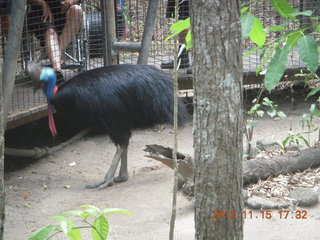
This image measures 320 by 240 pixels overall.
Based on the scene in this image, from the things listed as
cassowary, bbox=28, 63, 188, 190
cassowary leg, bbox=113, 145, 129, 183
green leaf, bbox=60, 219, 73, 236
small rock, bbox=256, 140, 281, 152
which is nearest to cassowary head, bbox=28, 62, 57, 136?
cassowary, bbox=28, 63, 188, 190

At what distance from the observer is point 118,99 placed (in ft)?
15.8

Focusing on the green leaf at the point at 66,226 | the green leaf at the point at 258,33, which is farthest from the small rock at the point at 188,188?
the green leaf at the point at 66,226

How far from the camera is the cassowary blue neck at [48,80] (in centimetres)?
489

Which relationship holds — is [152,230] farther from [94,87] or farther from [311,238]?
[94,87]

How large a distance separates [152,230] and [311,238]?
102 cm

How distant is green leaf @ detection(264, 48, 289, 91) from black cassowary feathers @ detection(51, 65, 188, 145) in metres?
2.94

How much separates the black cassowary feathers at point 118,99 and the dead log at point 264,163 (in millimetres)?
566

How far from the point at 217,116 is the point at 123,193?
2.90 meters

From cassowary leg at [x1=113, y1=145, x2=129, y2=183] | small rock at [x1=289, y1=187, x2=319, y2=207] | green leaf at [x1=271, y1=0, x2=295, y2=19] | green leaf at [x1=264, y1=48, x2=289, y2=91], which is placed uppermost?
green leaf at [x1=271, y1=0, x2=295, y2=19]

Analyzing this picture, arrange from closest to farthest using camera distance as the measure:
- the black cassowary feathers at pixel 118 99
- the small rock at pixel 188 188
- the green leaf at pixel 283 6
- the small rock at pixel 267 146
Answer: the green leaf at pixel 283 6 < the small rock at pixel 188 188 < the black cassowary feathers at pixel 118 99 < the small rock at pixel 267 146

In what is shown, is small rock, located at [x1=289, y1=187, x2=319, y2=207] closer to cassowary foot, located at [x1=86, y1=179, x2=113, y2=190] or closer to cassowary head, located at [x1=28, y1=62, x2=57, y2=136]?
cassowary foot, located at [x1=86, y1=179, x2=113, y2=190]

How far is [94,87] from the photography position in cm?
482

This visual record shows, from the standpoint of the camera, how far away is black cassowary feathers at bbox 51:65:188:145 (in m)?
4.80
